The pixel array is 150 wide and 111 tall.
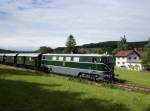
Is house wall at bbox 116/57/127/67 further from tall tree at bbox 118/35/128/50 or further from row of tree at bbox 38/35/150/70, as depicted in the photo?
tall tree at bbox 118/35/128/50

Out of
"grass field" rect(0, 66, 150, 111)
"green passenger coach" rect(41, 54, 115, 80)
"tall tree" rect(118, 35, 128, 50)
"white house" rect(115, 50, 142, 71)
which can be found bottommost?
"grass field" rect(0, 66, 150, 111)

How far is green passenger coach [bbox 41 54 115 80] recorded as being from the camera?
3259 cm

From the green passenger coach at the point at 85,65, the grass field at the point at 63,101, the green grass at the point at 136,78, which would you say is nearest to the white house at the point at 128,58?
the green grass at the point at 136,78

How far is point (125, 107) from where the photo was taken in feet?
A: 57.7

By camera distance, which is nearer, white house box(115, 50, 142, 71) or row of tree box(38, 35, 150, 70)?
row of tree box(38, 35, 150, 70)

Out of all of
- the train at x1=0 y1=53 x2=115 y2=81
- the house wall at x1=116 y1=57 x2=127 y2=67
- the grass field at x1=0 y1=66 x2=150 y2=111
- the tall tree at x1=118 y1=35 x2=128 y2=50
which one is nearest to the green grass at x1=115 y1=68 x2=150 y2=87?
the train at x1=0 y1=53 x2=115 y2=81

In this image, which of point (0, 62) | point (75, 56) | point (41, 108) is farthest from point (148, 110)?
point (0, 62)

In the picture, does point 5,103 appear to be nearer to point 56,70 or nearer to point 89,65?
point 89,65

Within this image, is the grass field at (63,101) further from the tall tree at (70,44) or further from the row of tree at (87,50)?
the tall tree at (70,44)

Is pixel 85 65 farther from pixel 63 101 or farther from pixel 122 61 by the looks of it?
pixel 122 61

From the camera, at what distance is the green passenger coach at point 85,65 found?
32594mm

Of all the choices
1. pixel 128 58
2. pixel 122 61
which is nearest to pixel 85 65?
pixel 128 58

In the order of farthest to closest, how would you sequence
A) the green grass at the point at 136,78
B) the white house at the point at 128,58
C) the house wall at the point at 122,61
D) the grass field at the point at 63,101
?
1. the house wall at the point at 122,61
2. the white house at the point at 128,58
3. the green grass at the point at 136,78
4. the grass field at the point at 63,101

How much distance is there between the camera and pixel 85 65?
1373 inches
